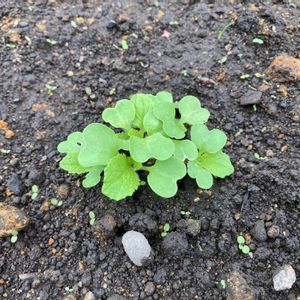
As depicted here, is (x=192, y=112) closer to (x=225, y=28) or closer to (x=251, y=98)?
(x=251, y=98)

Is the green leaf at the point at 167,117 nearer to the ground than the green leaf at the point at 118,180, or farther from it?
farther from it

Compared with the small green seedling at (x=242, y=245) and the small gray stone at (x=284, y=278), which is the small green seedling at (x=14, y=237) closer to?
the small green seedling at (x=242, y=245)

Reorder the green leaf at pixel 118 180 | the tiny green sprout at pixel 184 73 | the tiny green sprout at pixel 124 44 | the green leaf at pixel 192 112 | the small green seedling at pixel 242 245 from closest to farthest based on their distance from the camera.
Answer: the green leaf at pixel 118 180 < the small green seedling at pixel 242 245 < the green leaf at pixel 192 112 < the tiny green sprout at pixel 184 73 < the tiny green sprout at pixel 124 44

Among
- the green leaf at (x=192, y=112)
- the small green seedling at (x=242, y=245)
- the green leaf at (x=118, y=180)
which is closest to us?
the green leaf at (x=118, y=180)

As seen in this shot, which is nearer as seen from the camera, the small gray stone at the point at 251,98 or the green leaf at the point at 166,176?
the green leaf at the point at 166,176

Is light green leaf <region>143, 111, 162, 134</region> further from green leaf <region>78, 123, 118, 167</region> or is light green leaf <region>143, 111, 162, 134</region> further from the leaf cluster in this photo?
green leaf <region>78, 123, 118, 167</region>

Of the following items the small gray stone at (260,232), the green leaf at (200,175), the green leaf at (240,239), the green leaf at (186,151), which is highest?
the green leaf at (186,151)

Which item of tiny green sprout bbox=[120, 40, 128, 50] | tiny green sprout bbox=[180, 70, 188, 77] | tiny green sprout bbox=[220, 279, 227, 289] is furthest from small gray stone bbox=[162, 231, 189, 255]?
tiny green sprout bbox=[120, 40, 128, 50]

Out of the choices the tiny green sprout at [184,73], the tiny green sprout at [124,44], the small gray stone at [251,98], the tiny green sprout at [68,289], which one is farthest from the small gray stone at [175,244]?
the tiny green sprout at [124,44]
